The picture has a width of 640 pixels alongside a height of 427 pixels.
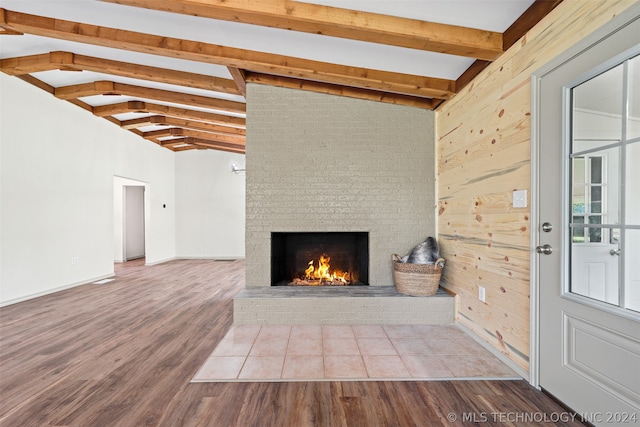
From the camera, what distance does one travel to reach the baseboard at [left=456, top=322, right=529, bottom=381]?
6.55 ft

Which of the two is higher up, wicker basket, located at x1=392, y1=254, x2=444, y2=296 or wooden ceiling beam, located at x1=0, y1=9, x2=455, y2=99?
wooden ceiling beam, located at x1=0, y1=9, x2=455, y2=99

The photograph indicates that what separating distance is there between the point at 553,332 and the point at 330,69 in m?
2.72

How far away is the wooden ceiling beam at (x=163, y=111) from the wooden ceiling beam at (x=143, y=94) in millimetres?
670

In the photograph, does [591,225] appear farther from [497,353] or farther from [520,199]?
[497,353]

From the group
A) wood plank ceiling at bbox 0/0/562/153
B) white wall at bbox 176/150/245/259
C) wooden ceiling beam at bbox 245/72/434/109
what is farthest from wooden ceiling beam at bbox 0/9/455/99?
white wall at bbox 176/150/245/259

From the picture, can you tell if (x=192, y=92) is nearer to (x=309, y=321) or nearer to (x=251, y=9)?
(x=251, y=9)

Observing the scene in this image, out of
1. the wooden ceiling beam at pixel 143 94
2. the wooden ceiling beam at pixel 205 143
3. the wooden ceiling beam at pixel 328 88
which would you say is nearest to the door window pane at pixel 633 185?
the wooden ceiling beam at pixel 328 88

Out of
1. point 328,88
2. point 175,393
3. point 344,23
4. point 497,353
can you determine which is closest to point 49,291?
point 175,393

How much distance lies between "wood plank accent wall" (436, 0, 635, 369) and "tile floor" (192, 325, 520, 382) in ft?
0.79

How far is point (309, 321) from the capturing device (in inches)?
117

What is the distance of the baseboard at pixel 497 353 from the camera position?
200 centimetres

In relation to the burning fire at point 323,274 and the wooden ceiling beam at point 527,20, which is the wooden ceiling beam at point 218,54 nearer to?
the wooden ceiling beam at point 527,20

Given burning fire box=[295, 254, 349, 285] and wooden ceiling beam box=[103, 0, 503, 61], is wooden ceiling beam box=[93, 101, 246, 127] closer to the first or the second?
burning fire box=[295, 254, 349, 285]

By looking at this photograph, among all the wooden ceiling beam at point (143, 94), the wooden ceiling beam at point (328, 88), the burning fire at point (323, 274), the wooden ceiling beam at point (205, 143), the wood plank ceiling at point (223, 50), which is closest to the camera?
the wood plank ceiling at point (223, 50)
